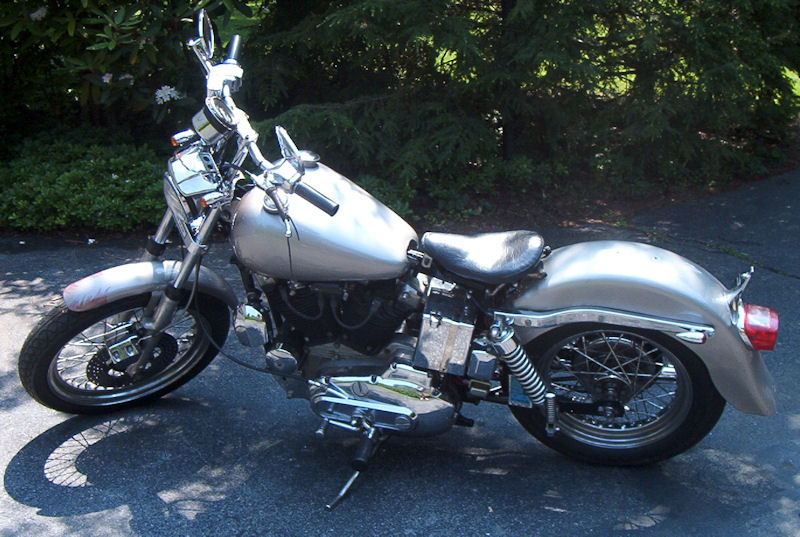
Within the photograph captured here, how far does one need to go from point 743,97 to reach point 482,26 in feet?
6.91

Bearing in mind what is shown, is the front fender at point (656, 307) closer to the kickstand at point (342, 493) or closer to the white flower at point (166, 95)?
the kickstand at point (342, 493)

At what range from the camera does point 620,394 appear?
3.16m

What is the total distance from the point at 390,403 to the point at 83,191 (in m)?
3.64

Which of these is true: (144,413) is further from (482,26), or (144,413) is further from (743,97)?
(743,97)

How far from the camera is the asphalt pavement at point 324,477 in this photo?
9.70ft

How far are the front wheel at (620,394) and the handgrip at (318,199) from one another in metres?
1.04

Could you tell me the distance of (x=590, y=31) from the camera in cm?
552

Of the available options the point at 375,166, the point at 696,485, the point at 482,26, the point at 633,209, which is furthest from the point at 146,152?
the point at 696,485

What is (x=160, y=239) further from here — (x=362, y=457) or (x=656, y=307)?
(x=656, y=307)

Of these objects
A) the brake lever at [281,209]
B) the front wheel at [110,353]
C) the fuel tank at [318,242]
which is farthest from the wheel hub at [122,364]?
the brake lever at [281,209]

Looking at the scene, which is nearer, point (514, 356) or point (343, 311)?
point (514, 356)

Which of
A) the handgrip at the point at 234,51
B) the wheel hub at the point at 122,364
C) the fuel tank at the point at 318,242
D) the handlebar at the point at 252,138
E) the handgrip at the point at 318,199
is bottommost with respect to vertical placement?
the wheel hub at the point at 122,364

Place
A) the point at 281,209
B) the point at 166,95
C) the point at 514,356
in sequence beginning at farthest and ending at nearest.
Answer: the point at 166,95 < the point at 514,356 < the point at 281,209

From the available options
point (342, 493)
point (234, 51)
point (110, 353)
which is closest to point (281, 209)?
point (234, 51)
